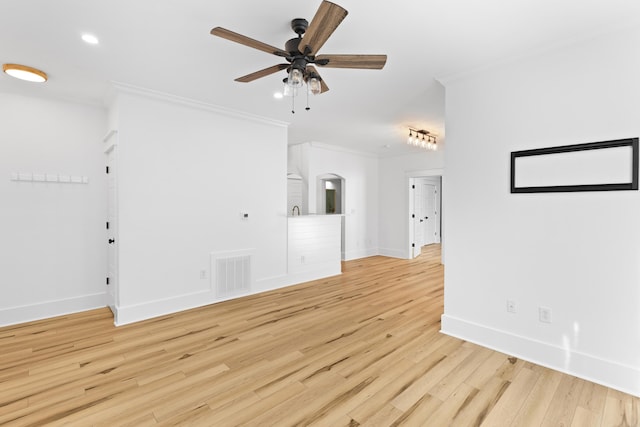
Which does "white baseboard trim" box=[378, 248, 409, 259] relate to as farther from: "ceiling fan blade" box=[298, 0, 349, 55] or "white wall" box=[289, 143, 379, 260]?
"ceiling fan blade" box=[298, 0, 349, 55]

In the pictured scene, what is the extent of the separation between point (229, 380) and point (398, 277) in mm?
3883

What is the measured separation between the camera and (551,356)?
8.14 ft

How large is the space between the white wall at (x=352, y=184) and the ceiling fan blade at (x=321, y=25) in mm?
4451

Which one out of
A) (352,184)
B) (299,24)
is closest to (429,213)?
(352,184)

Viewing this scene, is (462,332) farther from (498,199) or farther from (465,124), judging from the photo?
(465,124)

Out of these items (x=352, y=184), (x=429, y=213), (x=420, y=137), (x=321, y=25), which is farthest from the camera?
(x=429, y=213)

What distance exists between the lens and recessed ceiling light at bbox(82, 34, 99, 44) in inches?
93.2

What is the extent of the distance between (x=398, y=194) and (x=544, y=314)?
207 inches

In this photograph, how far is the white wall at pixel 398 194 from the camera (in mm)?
7110

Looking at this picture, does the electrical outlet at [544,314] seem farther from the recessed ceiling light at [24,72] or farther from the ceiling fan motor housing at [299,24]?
the recessed ceiling light at [24,72]

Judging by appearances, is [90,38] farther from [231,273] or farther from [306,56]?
[231,273]

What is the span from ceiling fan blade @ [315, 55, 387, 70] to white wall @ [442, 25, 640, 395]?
1.34m

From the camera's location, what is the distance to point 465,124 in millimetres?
2990

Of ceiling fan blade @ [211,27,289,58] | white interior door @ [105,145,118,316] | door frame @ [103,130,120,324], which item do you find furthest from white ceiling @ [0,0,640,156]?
white interior door @ [105,145,118,316]
